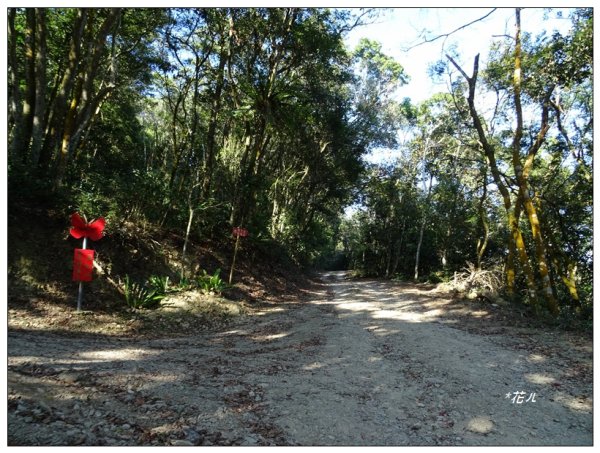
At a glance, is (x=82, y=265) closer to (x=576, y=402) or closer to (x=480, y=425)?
(x=480, y=425)

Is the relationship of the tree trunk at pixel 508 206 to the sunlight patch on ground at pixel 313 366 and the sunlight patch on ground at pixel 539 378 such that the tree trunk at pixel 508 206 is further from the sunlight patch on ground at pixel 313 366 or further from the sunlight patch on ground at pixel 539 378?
the sunlight patch on ground at pixel 313 366

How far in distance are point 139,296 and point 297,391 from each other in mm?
4752

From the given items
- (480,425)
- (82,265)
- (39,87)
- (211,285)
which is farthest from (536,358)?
(39,87)

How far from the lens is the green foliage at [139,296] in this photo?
6.89 m

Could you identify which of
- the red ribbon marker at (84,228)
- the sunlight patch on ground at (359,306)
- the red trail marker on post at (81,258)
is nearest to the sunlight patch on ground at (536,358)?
the sunlight patch on ground at (359,306)

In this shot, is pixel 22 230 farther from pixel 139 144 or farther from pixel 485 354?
pixel 139 144

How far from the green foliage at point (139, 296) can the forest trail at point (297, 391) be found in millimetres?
1445

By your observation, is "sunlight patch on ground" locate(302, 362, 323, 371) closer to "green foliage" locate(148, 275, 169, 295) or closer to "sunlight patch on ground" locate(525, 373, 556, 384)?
"sunlight patch on ground" locate(525, 373, 556, 384)

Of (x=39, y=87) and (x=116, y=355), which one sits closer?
(x=116, y=355)

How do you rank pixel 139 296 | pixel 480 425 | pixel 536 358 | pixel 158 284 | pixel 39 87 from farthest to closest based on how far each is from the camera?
pixel 158 284 < pixel 39 87 < pixel 139 296 < pixel 536 358 < pixel 480 425

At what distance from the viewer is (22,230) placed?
6855 millimetres

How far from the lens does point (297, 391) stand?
3.58 meters

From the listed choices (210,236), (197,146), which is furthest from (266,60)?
(210,236)

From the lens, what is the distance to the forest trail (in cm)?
260
